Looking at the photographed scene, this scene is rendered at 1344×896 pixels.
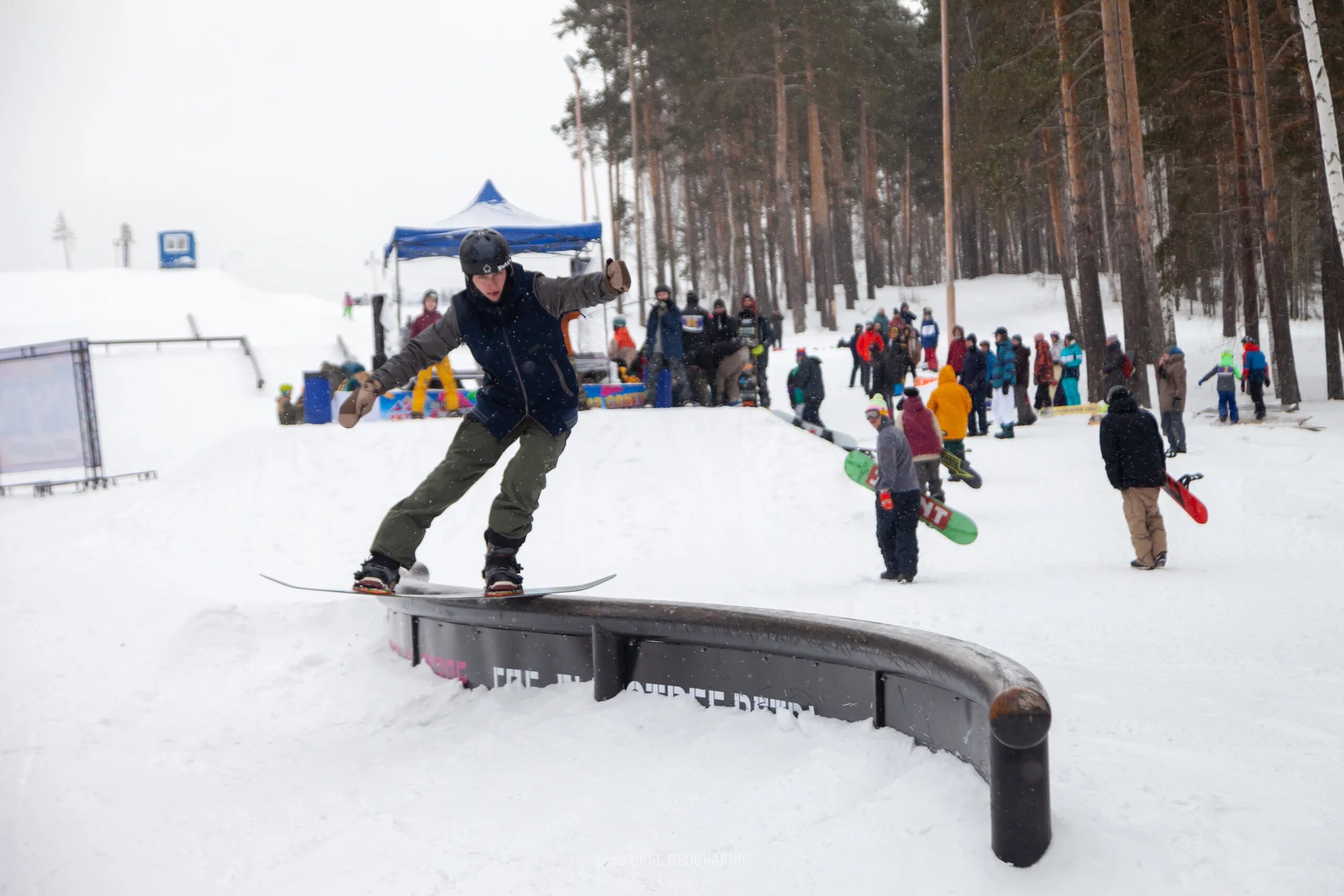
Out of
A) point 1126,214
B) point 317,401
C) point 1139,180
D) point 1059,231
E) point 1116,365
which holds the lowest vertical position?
point 1116,365

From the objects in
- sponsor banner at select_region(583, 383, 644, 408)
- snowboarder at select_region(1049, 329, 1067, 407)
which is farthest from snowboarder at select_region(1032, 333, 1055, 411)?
Answer: sponsor banner at select_region(583, 383, 644, 408)

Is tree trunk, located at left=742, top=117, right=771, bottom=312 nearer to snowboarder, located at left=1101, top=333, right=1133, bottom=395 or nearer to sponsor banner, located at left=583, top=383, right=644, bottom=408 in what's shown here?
snowboarder, located at left=1101, top=333, right=1133, bottom=395

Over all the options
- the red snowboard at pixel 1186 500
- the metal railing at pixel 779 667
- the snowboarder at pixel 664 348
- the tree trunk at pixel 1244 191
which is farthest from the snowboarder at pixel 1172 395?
the metal railing at pixel 779 667

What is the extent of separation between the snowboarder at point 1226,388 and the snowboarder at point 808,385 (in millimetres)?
6977

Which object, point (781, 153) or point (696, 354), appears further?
point (781, 153)

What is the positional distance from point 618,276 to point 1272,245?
20.4 m

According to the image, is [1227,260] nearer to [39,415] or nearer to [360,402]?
[39,415]

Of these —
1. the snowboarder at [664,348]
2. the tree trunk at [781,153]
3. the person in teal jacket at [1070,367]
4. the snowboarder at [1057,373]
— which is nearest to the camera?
the snowboarder at [664,348]

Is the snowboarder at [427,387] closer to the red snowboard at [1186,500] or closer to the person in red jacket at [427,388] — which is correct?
the person in red jacket at [427,388]

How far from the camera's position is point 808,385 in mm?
18344

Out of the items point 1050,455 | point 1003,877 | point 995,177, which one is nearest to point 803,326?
point 995,177

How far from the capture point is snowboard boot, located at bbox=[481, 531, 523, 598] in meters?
5.56

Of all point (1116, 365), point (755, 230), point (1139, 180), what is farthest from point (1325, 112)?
point (755, 230)

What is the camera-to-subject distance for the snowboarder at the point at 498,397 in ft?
16.9
